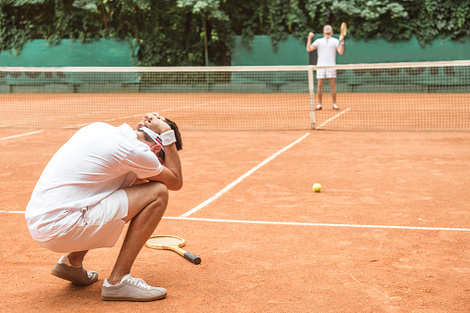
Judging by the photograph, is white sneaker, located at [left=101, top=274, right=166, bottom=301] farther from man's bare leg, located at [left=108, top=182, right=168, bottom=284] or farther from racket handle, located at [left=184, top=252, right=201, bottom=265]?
racket handle, located at [left=184, top=252, right=201, bottom=265]

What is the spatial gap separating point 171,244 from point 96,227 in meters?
1.17

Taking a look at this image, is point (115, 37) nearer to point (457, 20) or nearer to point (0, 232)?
point (457, 20)

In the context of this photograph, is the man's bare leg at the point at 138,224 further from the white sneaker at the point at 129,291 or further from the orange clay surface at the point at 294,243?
the orange clay surface at the point at 294,243

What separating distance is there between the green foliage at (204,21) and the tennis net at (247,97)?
1.18 metres

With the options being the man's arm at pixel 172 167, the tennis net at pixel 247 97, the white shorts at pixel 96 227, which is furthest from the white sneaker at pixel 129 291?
the tennis net at pixel 247 97

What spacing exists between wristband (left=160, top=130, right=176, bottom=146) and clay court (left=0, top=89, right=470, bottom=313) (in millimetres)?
858

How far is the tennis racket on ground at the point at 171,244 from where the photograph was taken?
3964 mm

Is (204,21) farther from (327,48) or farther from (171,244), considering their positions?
(171,244)

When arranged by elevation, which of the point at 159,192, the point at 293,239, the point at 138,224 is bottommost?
the point at 293,239

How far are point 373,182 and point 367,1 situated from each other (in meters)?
15.6

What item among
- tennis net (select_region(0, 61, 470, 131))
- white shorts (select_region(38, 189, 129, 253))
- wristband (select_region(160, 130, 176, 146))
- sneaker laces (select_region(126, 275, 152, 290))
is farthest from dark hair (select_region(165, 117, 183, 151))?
tennis net (select_region(0, 61, 470, 131))

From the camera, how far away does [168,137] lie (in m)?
3.42

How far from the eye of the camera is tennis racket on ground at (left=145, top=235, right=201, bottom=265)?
396 centimetres

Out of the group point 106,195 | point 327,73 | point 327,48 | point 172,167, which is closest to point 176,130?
point 172,167
